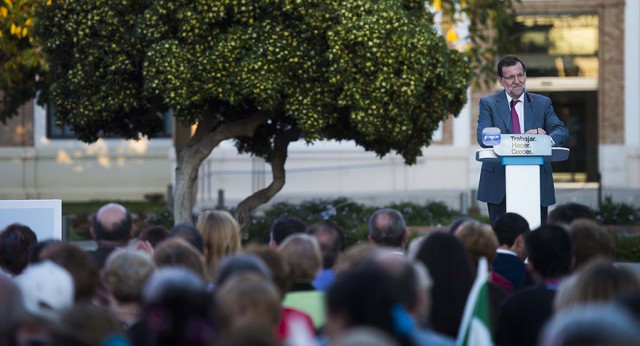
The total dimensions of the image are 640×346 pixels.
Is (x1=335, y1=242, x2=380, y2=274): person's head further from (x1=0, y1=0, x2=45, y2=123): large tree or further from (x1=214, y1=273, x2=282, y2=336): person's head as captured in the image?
(x1=0, y1=0, x2=45, y2=123): large tree

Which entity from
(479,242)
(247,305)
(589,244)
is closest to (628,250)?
(479,242)

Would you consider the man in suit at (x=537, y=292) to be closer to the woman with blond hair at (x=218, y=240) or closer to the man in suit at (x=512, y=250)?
the man in suit at (x=512, y=250)

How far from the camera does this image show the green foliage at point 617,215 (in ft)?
61.3

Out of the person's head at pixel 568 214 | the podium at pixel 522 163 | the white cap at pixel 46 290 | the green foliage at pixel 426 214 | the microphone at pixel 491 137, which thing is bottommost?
the green foliage at pixel 426 214

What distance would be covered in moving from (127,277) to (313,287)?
3.66ft

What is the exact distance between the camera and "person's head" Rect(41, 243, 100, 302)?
574 cm

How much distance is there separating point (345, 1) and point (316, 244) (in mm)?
8172

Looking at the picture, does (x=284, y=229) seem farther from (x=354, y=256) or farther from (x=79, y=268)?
(x=79, y=268)

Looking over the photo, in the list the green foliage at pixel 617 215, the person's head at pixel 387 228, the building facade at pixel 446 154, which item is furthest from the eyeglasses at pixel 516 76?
the building facade at pixel 446 154

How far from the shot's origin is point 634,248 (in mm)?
14961

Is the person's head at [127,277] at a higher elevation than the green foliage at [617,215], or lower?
higher

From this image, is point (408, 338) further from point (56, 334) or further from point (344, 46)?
point (344, 46)

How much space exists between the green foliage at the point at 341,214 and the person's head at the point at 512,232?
8.75 m

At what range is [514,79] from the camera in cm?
925
